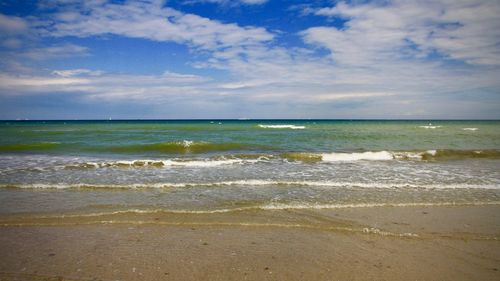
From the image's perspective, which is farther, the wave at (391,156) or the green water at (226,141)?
the green water at (226,141)

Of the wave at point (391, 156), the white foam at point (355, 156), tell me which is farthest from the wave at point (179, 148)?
the white foam at point (355, 156)

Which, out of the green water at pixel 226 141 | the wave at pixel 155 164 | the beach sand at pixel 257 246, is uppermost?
the green water at pixel 226 141

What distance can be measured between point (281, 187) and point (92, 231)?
596cm

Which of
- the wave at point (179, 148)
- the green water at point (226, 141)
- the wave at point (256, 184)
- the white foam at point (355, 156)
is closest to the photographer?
the wave at point (256, 184)

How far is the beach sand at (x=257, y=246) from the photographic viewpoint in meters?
4.69

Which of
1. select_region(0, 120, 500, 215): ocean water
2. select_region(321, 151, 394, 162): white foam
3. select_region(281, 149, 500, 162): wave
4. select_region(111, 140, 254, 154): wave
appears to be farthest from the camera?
select_region(111, 140, 254, 154): wave

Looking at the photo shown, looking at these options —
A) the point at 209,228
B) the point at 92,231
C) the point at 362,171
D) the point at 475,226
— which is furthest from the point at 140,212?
the point at 362,171

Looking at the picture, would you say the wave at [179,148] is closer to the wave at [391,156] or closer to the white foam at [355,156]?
the wave at [391,156]

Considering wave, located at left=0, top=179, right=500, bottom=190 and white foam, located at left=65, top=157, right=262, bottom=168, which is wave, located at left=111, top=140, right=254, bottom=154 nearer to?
Result: white foam, located at left=65, top=157, right=262, bottom=168

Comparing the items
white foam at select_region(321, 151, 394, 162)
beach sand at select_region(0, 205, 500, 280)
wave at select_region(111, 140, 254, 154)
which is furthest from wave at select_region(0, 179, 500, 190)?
wave at select_region(111, 140, 254, 154)

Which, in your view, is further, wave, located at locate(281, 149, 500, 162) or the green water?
the green water

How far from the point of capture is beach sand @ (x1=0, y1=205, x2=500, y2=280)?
15.4 feet

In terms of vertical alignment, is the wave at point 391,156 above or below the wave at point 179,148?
below

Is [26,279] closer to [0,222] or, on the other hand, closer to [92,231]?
[92,231]
